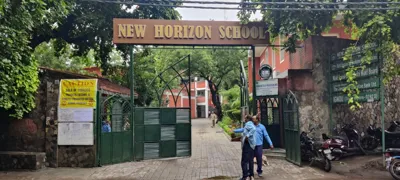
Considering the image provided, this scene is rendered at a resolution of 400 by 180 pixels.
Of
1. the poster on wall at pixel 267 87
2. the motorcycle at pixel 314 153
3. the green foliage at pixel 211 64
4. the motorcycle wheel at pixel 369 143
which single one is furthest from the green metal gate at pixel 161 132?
the green foliage at pixel 211 64

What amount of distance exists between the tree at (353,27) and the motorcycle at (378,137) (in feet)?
4.09

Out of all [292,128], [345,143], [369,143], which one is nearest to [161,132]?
[292,128]

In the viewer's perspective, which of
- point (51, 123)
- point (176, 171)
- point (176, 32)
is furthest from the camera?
point (176, 32)

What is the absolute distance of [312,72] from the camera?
12.6 meters

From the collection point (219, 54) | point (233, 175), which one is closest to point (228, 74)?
point (219, 54)

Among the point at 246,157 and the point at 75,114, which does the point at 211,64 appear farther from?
the point at 246,157

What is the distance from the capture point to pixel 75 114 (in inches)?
457

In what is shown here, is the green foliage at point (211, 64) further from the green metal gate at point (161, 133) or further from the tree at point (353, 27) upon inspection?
the tree at point (353, 27)

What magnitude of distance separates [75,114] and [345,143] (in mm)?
8623

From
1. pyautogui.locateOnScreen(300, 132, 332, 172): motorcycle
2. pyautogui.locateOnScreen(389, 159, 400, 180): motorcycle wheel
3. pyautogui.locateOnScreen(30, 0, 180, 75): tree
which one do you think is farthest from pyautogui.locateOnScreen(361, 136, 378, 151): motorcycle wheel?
pyautogui.locateOnScreen(30, 0, 180, 75): tree

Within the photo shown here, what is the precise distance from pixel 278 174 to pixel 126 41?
6.30 m

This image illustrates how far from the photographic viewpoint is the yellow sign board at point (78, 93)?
11514 mm

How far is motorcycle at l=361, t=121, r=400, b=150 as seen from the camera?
11.2 meters

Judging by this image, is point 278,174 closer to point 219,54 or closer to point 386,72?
point 386,72
